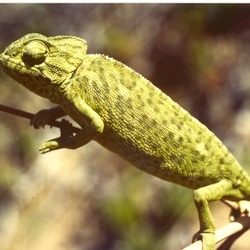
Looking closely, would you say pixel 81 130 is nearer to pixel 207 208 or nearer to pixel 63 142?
pixel 63 142

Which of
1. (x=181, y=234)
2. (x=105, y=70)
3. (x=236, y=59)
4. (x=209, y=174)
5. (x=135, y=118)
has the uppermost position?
(x=236, y=59)

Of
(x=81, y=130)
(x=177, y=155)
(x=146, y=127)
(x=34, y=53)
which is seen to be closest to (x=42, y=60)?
(x=34, y=53)

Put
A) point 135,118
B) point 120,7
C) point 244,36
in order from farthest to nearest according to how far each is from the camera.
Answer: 1. point 244,36
2. point 120,7
3. point 135,118

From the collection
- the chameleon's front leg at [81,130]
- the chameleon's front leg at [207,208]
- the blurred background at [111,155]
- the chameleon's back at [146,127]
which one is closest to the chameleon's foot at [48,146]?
the chameleon's front leg at [81,130]

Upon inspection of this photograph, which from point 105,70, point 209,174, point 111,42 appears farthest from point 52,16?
point 209,174

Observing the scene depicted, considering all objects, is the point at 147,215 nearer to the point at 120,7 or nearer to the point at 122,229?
the point at 122,229

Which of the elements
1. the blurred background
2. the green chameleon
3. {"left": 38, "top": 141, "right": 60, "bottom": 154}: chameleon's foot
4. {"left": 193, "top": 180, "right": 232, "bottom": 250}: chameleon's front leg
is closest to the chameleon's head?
the green chameleon
